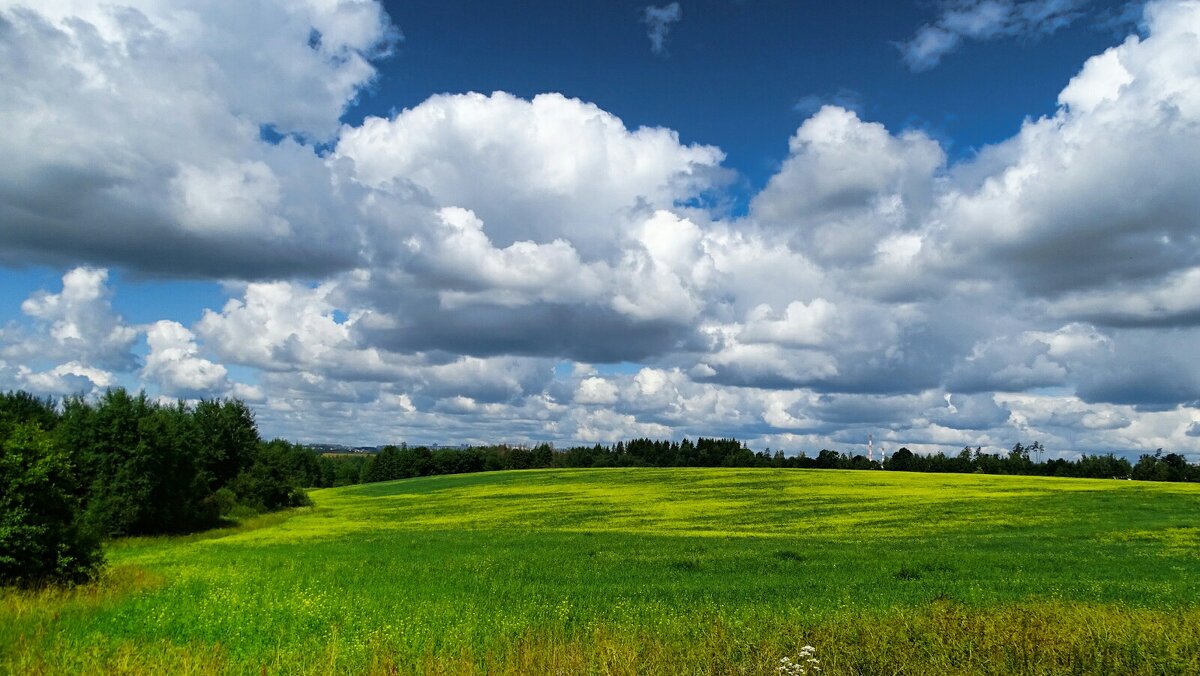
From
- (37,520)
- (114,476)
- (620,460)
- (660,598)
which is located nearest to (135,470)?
(114,476)

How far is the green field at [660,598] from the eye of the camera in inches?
414

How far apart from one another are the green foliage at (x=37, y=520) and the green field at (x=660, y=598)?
1.13 meters

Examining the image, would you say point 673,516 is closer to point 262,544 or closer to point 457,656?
point 262,544

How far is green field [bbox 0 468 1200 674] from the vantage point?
34.5ft

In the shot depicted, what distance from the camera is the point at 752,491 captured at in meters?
60.8

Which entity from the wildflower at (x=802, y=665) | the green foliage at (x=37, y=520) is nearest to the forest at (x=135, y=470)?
the green foliage at (x=37, y=520)

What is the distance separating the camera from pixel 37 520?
61.2 ft

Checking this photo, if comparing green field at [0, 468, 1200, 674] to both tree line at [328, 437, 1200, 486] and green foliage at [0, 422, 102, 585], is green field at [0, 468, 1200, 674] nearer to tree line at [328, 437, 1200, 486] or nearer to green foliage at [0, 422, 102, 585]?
green foliage at [0, 422, 102, 585]

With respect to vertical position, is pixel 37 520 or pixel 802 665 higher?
pixel 37 520

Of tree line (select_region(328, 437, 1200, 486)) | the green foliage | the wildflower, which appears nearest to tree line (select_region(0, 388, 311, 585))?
the green foliage

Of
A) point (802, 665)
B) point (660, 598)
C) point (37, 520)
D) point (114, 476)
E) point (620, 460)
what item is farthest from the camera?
point (620, 460)

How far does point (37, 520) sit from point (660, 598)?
16430 mm

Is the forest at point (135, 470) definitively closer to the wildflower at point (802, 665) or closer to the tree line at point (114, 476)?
the tree line at point (114, 476)

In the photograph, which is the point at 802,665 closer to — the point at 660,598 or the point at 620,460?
the point at 660,598
